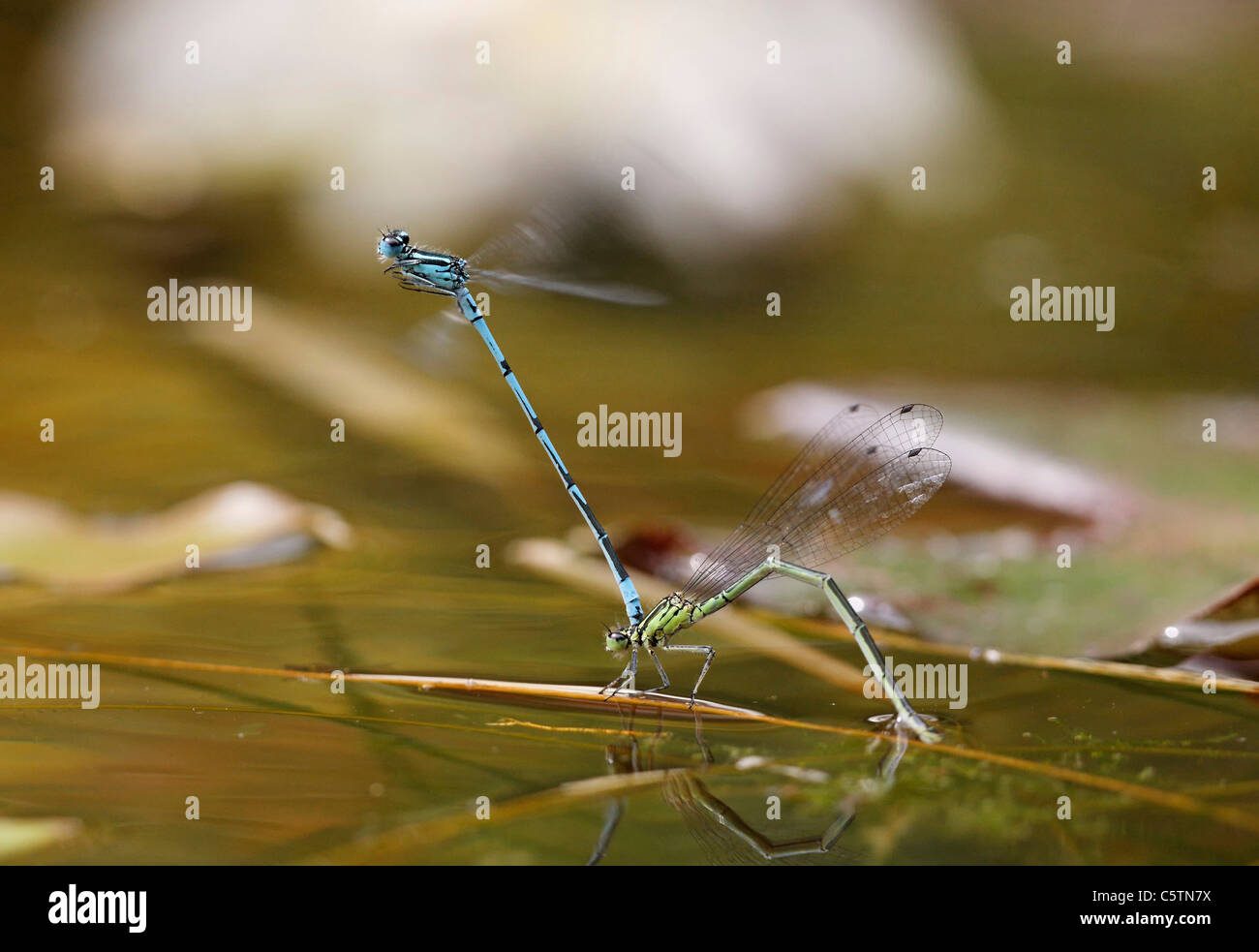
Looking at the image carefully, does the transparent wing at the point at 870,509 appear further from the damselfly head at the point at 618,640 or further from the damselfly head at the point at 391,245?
the damselfly head at the point at 391,245

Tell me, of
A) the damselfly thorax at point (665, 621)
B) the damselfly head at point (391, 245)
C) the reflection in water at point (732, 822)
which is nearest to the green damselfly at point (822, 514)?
the damselfly thorax at point (665, 621)

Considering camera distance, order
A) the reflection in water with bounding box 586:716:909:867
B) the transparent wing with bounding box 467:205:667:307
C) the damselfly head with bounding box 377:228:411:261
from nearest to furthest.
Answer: the reflection in water with bounding box 586:716:909:867 < the damselfly head with bounding box 377:228:411:261 < the transparent wing with bounding box 467:205:667:307

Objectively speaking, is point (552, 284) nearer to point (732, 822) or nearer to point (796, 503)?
point (796, 503)

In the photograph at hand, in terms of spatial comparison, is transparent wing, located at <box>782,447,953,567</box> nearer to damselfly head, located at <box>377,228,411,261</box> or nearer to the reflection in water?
the reflection in water

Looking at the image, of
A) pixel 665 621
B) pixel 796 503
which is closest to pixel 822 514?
pixel 796 503

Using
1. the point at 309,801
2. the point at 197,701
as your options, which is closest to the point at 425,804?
the point at 309,801

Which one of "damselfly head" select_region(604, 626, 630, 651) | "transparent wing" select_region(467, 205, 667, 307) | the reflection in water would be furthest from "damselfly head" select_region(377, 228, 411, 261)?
the reflection in water
